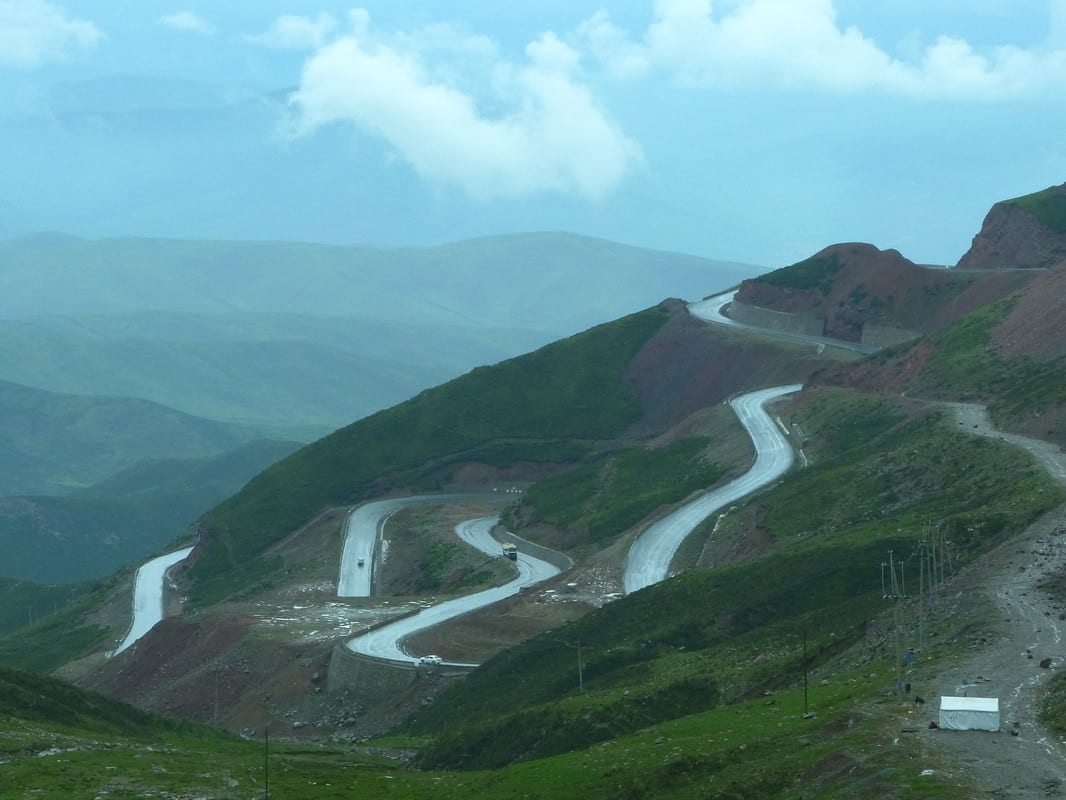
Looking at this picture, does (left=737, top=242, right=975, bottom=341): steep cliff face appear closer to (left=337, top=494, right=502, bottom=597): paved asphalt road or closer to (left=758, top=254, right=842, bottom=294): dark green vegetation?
(left=758, top=254, right=842, bottom=294): dark green vegetation

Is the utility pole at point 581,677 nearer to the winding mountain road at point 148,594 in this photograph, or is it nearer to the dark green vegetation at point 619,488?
the dark green vegetation at point 619,488

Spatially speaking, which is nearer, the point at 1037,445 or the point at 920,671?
the point at 920,671

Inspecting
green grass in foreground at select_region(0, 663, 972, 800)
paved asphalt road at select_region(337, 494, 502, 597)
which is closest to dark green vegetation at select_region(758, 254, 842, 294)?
paved asphalt road at select_region(337, 494, 502, 597)

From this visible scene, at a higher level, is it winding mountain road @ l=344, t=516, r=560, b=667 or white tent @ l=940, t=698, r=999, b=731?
winding mountain road @ l=344, t=516, r=560, b=667

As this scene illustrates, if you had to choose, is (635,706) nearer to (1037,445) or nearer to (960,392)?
(1037,445)

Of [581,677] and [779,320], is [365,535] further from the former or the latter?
[581,677]

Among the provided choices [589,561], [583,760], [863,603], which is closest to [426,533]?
[589,561]
